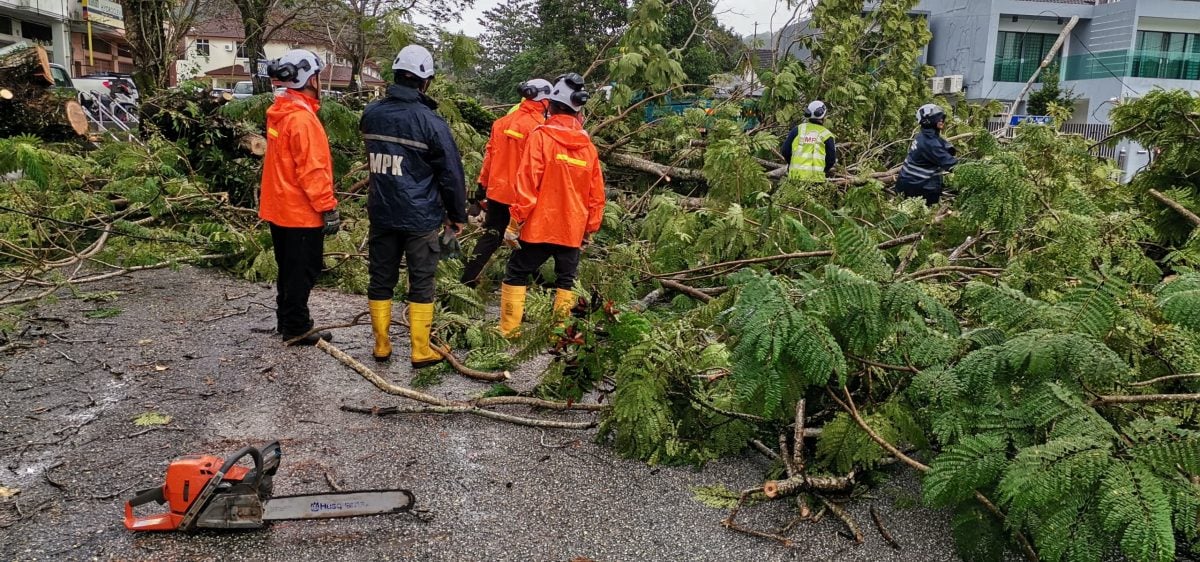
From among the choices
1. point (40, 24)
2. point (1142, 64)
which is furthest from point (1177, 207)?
point (40, 24)

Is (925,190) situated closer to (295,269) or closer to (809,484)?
(809,484)

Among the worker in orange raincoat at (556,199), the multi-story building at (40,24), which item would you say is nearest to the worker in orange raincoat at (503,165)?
the worker in orange raincoat at (556,199)

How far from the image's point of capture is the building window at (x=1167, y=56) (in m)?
27.6

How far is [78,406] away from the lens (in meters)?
3.98

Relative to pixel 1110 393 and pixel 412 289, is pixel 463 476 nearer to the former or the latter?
pixel 412 289

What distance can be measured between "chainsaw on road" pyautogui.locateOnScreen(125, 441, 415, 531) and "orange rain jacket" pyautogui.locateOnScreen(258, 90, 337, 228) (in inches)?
93.2

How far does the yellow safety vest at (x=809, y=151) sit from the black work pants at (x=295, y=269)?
174 inches

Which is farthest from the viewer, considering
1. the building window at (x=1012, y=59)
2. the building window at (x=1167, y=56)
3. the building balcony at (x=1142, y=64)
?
the building window at (x=1012, y=59)

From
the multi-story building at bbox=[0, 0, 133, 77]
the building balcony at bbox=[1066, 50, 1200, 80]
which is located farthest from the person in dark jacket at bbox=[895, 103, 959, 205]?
the multi-story building at bbox=[0, 0, 133, 77]

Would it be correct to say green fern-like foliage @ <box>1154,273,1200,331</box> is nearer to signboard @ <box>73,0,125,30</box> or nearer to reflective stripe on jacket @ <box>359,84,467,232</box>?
reflective stripe on jacket @ <box>359,84,467,232</box>

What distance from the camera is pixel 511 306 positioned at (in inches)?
206

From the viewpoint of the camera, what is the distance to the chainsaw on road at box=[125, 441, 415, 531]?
273 cm

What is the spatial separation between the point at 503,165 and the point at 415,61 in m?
1.50

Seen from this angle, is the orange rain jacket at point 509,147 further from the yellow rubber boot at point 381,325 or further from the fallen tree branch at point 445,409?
the fallen tree branch at point 445,409
